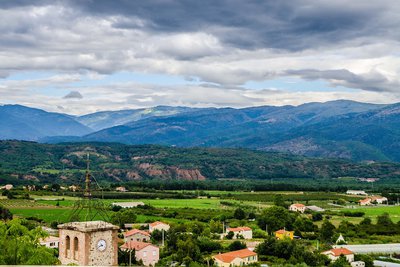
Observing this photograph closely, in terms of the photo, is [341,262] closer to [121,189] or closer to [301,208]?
[301,208]

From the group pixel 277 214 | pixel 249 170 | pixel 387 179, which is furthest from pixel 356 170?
pixel 277 214

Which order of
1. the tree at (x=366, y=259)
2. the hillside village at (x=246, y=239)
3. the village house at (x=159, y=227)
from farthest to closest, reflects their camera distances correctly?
1. the village house at (x=159, y=227)
2. the tree at (x=366, y=259)
3. the hillside village at (x=246, y=239)

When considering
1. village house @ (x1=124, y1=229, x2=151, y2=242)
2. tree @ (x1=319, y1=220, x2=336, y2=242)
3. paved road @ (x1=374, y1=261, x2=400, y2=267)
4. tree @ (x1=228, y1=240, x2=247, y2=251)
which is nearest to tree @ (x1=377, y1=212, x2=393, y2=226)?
tree @ (x1=319, y1=220, x2=336, y2=242)

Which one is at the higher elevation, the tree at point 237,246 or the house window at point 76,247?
the house window at point 76,247

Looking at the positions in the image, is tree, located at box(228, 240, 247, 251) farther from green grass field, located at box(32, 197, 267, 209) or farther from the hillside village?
green grass field, located at box(32, 197, 267, 209)

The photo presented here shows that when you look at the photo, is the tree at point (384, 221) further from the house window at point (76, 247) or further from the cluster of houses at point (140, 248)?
the house window at point (76, 247)

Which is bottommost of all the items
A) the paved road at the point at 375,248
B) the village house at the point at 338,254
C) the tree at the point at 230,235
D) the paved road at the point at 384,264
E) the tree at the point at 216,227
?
the paved road at the point at 384,264

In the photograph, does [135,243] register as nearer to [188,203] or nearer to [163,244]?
[163,244]

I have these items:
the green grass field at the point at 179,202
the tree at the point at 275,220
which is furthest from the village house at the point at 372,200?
the tree at the point at 275,220
